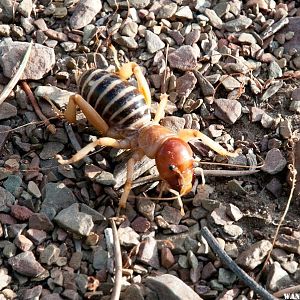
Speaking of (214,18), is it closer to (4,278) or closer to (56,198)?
(56,198)

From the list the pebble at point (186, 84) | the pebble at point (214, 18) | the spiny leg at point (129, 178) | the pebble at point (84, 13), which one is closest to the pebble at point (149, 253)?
the spiny leg at point (129, 178)

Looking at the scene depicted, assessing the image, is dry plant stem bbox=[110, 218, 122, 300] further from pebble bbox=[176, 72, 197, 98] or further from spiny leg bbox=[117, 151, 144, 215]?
pebble bbox=[176, 72, 197, 98]

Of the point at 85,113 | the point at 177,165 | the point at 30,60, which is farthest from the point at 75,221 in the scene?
the point at 30,60

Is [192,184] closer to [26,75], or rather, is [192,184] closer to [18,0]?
[26,75]

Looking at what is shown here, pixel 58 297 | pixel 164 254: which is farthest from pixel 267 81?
pixel 58 297

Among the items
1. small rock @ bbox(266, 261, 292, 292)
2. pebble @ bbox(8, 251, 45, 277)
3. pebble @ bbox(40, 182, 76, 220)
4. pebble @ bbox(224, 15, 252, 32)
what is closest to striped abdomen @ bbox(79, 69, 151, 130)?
pebble @ bbox(40, 182, 76, 220)

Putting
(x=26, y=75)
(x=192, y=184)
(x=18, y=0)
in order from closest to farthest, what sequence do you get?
(x=192, y=184)
(x=26, y=75)
(x=18, y=0)

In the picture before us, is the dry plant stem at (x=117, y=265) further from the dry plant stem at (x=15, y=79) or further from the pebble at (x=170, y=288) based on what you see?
the dry plant stem at (x=15, y=79)
